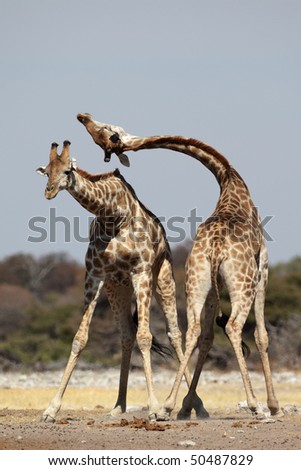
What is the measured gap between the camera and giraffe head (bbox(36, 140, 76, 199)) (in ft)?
40.2

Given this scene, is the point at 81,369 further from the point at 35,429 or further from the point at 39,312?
the point at 35,429

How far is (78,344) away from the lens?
12883mm

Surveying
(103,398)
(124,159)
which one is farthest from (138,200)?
(103,398)

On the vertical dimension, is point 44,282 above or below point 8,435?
above

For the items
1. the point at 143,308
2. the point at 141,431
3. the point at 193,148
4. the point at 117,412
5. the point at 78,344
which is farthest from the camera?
the point at 193,148

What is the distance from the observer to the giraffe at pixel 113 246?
12602mm

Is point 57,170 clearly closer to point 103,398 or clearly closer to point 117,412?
point 117,412

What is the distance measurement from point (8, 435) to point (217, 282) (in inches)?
122

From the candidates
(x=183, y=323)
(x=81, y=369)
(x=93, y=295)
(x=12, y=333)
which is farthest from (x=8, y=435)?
(x=12, y=333)

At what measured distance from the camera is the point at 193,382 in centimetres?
1328

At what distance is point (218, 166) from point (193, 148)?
38 cm

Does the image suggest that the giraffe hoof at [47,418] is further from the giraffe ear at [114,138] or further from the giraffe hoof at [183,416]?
the giraffe ear at [114,138]

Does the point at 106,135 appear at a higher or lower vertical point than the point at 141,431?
higher

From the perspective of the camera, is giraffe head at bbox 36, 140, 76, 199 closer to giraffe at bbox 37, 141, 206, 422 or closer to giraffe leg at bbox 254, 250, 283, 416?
giraffe at bbox 37, 141, 206, 422
